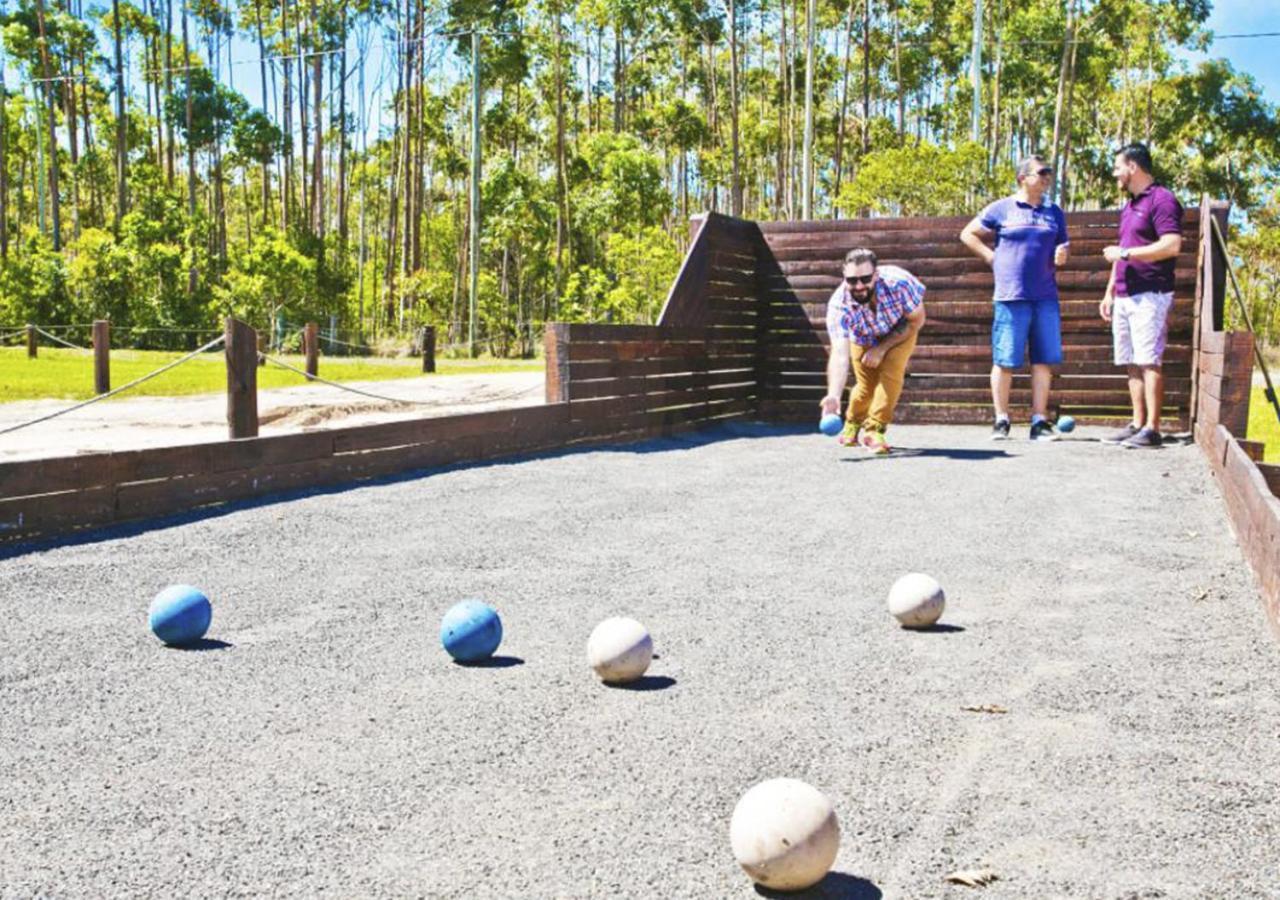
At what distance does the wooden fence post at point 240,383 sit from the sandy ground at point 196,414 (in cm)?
271

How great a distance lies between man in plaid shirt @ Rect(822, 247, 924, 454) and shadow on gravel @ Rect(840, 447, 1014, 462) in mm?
168

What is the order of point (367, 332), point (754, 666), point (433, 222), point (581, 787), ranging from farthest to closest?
point (433, 222), point (367, 332), point (754, 666), point (581, 787)

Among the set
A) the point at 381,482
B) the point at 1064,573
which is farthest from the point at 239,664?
the point at 381,482

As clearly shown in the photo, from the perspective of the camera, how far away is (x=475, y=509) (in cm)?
785

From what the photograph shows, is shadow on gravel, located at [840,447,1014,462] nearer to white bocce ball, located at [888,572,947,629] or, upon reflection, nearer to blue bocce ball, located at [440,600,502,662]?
white bocce ball, located at [888,572,947,629]

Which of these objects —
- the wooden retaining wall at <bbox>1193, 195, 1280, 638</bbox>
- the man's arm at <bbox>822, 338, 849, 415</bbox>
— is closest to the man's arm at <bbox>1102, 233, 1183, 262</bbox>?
the wooden retaining wall at <bbox>1193, 195, 1280, 638</bbox>

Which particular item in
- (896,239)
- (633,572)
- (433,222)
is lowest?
(633,572)

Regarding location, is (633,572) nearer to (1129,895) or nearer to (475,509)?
(475,509)

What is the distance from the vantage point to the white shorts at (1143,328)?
1053cm

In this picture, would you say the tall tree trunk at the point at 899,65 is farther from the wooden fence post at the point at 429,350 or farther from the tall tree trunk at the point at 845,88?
the wooden fence post at the point at 429,350

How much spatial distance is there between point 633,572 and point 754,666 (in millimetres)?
1762

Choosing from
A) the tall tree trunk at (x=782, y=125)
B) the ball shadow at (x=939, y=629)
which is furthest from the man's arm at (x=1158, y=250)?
the tall tree trunk at (x=782, y=125)

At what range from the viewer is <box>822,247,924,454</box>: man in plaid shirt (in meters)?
10.1

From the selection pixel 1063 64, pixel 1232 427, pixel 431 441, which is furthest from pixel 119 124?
pixel 1232 427
